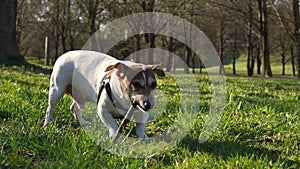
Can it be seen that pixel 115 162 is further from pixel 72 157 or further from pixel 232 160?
pixel 232 160

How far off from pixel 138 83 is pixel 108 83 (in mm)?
511

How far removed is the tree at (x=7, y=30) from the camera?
1341 centimetres

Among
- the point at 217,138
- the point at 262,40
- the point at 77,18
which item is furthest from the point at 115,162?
the point at 77,18

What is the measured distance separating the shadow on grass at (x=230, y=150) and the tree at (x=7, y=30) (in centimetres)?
1149

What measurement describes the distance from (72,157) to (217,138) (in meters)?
1.80

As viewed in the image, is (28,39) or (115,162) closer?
(115,162)

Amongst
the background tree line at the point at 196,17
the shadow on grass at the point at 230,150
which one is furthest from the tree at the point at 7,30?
the shadow on grass at the point at 230,150

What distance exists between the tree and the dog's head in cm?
1124

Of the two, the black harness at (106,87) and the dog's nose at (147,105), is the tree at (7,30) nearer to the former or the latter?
the black harness at (106,87)

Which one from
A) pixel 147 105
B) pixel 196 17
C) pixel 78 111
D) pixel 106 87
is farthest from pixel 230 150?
pixel 196 17

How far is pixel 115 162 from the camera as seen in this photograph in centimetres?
293

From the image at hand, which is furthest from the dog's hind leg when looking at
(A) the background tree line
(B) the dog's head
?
(A) the background tree line

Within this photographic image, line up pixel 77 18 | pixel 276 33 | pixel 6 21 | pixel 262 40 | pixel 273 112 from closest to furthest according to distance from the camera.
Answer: pixel 273 112 < pixel 6 21 < pixel 262 40 < pixel 77 18 < pixel 276 33

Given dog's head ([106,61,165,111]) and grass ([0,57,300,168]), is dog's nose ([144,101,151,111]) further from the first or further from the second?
grass ([0,57,300,168])
